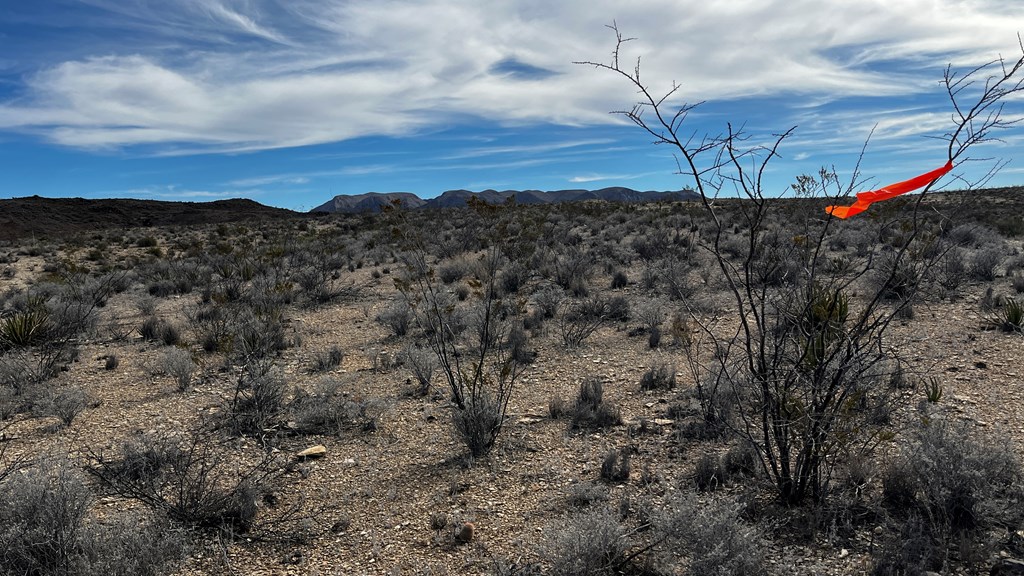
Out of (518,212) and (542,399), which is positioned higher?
(518,212)

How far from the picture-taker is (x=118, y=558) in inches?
126

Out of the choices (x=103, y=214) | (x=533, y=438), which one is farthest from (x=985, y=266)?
(x=103, y=214)

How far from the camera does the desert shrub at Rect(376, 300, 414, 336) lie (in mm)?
9023

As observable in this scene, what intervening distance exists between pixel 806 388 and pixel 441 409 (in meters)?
3.46

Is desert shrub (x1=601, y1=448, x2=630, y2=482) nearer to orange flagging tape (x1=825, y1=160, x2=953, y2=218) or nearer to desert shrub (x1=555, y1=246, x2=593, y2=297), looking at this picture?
orange flagging tape (x1=825, y1=160, x2=953, y2=218)

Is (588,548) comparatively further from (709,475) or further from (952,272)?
(952,272)

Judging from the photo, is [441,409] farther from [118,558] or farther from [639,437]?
[118,558]

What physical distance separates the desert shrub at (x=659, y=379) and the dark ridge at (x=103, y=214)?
50.8 metres

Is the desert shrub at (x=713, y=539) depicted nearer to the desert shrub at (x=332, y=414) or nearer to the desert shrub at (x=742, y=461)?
the desert shrub at (x=742, y=461)

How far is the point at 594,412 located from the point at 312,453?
254 centimetres

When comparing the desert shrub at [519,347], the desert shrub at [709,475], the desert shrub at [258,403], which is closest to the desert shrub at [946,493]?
the desert shrub at [709,475]

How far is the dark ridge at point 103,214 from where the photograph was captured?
47.7m

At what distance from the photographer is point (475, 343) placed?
8328 mm

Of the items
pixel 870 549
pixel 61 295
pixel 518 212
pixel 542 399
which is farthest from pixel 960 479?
pixel 518 212
